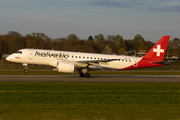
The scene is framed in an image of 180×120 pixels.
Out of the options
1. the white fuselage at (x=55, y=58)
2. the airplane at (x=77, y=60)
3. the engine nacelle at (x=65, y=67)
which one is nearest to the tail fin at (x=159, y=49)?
the airplane at (x=77, y=60)

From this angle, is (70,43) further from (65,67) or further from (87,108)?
(87,108)

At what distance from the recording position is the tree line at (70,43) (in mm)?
105225

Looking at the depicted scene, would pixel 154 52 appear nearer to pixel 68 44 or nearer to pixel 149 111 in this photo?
pixel 149 111

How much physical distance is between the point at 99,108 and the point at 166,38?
86.5 ft

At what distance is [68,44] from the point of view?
109 metres

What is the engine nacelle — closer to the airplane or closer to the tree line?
the airplane

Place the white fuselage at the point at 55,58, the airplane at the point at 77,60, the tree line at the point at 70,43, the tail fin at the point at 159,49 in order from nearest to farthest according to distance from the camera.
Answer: the airplane at the point at 77,60, the white fuselage at the point at 55,58, the tail fin at the point at 159,49, the tree line at the point at 70,43

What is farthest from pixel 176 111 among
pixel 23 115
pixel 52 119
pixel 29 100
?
pixel 29 100

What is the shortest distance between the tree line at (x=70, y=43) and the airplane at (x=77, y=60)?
59379 mm

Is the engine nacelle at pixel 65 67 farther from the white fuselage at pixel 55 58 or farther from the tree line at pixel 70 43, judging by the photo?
the tree line at pixel 70 43

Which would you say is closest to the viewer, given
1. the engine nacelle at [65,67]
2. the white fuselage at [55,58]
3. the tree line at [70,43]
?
the engine nacelle at [65,67]

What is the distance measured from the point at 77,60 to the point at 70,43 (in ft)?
256

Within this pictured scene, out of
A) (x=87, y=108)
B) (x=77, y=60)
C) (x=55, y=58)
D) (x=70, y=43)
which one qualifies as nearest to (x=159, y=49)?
(x=77, y=60)

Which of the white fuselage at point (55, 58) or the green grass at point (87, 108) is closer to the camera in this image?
the green grass at point (87, 108)
